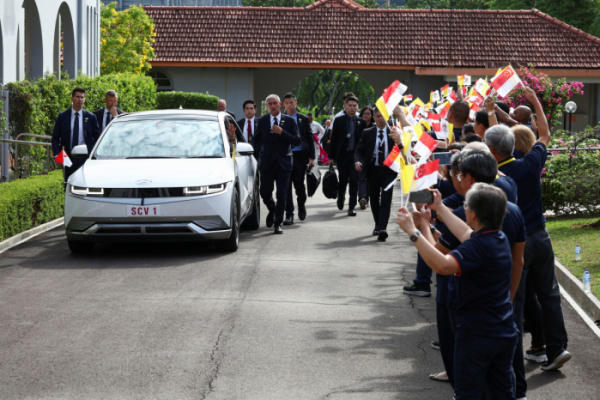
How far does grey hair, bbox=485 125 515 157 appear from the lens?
17.4ft

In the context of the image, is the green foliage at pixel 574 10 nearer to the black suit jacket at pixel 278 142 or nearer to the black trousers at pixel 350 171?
the black trousers at pixel 350 171

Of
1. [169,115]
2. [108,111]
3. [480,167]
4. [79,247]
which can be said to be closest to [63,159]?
[108,111]

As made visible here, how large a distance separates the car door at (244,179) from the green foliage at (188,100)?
852 inches

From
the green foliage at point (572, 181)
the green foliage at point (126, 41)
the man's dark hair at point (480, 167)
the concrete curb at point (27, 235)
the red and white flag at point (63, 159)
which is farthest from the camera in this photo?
the green foliage at point (126, 41)

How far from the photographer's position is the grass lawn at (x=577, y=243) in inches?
Result: 355

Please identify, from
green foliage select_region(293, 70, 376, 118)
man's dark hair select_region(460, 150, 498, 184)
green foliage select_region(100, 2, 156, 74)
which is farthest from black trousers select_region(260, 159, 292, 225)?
green foliage select_region(293, 70, 376, 118)

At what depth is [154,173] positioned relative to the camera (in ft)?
32.1

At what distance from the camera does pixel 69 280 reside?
8.51 m

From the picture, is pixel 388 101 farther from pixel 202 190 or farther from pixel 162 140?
pixel 162 140

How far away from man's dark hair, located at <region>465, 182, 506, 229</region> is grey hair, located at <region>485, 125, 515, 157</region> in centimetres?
125

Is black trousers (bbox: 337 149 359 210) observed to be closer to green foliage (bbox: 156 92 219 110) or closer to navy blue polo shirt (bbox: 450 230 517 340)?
navy blue polo shirt (bbox: 450 230 517 340)

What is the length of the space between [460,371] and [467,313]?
0.30m

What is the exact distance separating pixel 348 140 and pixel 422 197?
1057 centimetres

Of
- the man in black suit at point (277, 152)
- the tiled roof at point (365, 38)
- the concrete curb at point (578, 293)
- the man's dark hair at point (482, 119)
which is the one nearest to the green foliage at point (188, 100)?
the tiled roof at point (365, 38)
